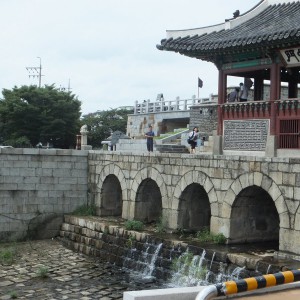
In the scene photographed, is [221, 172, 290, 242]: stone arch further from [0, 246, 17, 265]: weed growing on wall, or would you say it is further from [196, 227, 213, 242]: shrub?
Answer: [0, 246, 17, 265]: weed growing on wall

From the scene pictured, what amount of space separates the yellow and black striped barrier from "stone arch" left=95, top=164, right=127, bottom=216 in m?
13.4

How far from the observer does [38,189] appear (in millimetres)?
20797

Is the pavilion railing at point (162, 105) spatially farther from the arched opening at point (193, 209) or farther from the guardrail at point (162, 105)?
the arched opening at point (193, 209)

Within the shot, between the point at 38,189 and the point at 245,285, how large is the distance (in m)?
15.1

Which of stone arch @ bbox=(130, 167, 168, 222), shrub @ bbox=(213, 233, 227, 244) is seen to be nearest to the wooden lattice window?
shrub @ bbox=(213, 233, 227, 244)

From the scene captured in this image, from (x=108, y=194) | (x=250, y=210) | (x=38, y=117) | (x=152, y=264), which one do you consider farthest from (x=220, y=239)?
(x=38, y=117)

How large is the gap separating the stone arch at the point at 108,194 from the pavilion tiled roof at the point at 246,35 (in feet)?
17.8

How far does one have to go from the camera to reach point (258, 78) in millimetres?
18547

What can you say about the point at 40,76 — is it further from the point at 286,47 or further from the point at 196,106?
the point at 286,47

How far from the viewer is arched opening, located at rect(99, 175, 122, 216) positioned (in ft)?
68.7

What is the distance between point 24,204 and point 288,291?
14.8 m

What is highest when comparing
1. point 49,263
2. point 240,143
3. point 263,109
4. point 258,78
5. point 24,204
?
point 258,78

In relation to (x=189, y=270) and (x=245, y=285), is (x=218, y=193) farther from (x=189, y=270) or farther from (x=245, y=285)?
(x=245, y=285)

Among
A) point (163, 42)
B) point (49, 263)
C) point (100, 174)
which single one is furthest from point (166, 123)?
point (49, 263)
